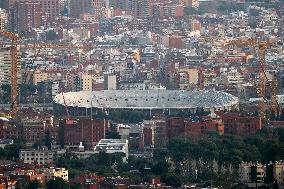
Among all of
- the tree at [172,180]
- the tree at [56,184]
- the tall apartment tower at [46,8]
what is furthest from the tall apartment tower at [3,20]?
the tree at [56,184]

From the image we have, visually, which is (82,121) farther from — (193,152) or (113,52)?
(113,52)

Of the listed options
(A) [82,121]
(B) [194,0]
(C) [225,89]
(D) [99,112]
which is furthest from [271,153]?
(B) [194,0]

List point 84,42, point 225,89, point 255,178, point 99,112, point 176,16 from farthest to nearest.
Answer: point 176,16
point 84,42
point 225,89
point 99,112
point 255,178

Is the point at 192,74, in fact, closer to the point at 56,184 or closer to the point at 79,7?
the point at 79,7

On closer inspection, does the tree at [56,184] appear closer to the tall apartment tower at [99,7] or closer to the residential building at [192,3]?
the tall apartment tower at [99,7]

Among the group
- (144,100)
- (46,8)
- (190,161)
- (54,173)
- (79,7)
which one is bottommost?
(79,7)

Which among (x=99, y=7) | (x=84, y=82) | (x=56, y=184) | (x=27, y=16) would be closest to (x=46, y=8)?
(x=99, y=7)
